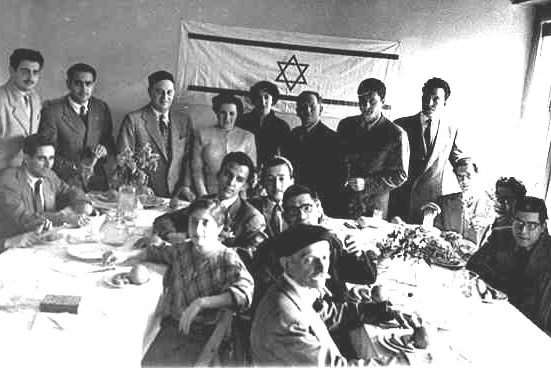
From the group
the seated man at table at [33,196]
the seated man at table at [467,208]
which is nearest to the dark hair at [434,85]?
the seated man at table at [467,208]

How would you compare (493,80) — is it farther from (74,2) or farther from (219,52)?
(74,2)

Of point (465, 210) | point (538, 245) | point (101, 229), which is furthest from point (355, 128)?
point (101, 229)

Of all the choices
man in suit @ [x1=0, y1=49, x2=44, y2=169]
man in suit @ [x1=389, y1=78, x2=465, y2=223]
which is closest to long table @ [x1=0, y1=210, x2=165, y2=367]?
man in suit @ [x1=0, y1=49, x2=44, y2=169]

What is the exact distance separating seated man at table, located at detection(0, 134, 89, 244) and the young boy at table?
2.73 ft

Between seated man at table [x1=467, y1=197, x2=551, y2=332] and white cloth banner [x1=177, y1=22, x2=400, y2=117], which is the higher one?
white cloth banner [x1=177, y1=22, x2=400, y2=117]

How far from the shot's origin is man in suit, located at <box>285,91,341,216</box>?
14.6 feet

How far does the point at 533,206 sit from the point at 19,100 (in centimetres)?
329

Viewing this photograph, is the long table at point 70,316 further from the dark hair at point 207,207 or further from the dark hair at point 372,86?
the dark hair at point 372,86

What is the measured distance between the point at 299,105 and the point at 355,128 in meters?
0.45

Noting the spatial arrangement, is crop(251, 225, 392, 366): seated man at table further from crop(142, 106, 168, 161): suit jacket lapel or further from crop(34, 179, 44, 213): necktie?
crop(142, 106, 168, 161): suit jacket lapel

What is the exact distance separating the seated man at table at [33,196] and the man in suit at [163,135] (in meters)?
0.89

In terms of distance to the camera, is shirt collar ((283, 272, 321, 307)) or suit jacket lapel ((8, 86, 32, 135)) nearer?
shirt collar ((283, 272, 321, 307))

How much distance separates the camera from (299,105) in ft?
14.7

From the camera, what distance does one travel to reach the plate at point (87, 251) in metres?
2.64
